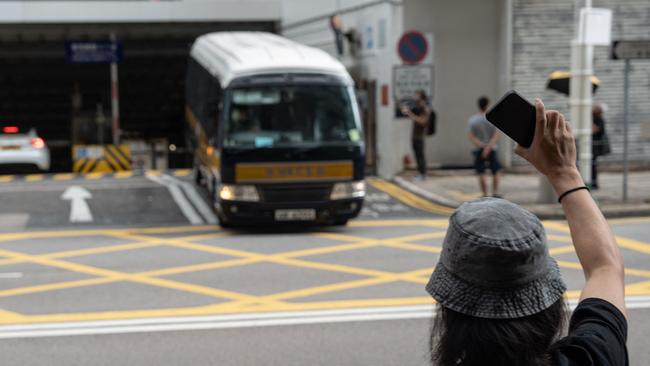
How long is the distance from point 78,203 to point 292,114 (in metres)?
4.75

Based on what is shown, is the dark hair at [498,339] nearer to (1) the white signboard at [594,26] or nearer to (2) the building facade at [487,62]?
(1) the white signboard at [594,26]

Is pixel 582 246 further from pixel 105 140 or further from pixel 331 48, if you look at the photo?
pixel 105 140

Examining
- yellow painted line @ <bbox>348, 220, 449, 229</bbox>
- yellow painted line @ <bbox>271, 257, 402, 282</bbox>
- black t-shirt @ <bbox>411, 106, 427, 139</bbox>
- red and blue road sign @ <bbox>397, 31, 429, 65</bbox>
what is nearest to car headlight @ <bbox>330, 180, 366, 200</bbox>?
yellow painted line @ <bbox>348, 220, 449, 229</bbox>

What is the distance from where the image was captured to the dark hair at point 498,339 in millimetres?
2088

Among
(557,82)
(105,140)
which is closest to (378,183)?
(557,82)

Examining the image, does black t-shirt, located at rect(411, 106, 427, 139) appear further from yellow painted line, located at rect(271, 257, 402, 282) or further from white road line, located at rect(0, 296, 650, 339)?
white road line, located at rect(0, 296, 650, 339)

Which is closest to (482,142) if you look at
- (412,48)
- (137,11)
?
(412,48)

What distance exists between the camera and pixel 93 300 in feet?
30.9

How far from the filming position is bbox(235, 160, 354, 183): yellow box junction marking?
14.3 meters

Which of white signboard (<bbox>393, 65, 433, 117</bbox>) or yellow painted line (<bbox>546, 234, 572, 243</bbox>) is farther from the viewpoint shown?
white signboard (<bbox>393, 65, 433, 117</bbox>)

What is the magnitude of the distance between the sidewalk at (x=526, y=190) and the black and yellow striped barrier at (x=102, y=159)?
7998 mm

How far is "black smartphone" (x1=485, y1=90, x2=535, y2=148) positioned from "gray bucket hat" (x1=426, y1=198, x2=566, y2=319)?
1.12 ft

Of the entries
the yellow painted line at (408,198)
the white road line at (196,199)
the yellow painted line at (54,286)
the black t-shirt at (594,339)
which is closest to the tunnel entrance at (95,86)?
the white road line at (196,199)

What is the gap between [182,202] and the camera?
58.7ft
